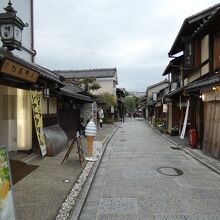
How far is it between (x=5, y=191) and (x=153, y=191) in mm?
4582

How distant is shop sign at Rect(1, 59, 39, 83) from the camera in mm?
7384

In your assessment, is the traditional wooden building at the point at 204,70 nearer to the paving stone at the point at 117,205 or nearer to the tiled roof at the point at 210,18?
the tiled roof at the point at 210,18

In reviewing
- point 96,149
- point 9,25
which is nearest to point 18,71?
point 9,25

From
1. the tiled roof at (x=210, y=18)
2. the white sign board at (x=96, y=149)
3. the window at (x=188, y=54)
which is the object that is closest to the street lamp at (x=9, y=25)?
the white sign board at (x=96, y=149)

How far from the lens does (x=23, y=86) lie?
37.6 ft

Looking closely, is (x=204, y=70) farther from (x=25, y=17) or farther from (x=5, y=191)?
(x=5, y=191)

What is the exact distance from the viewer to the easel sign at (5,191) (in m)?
4.59

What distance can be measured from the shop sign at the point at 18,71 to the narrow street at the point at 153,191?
3.80 m

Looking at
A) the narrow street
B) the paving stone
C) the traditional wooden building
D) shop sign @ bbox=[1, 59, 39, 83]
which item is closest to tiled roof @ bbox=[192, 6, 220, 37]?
the traditional wooden building

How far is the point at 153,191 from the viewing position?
821 cm

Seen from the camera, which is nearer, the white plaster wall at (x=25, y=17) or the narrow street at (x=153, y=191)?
the narrow street at (x=153, y=191)

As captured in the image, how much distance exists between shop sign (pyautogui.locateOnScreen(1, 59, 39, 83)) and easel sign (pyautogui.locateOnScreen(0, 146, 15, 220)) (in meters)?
3.14

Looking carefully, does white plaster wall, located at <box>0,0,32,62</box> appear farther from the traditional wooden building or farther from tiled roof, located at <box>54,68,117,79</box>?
tiled roof, located at <box>54,68,117,79</box>

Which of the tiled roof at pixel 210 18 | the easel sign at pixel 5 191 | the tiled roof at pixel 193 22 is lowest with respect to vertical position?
the easel sign at pixel 5 191
